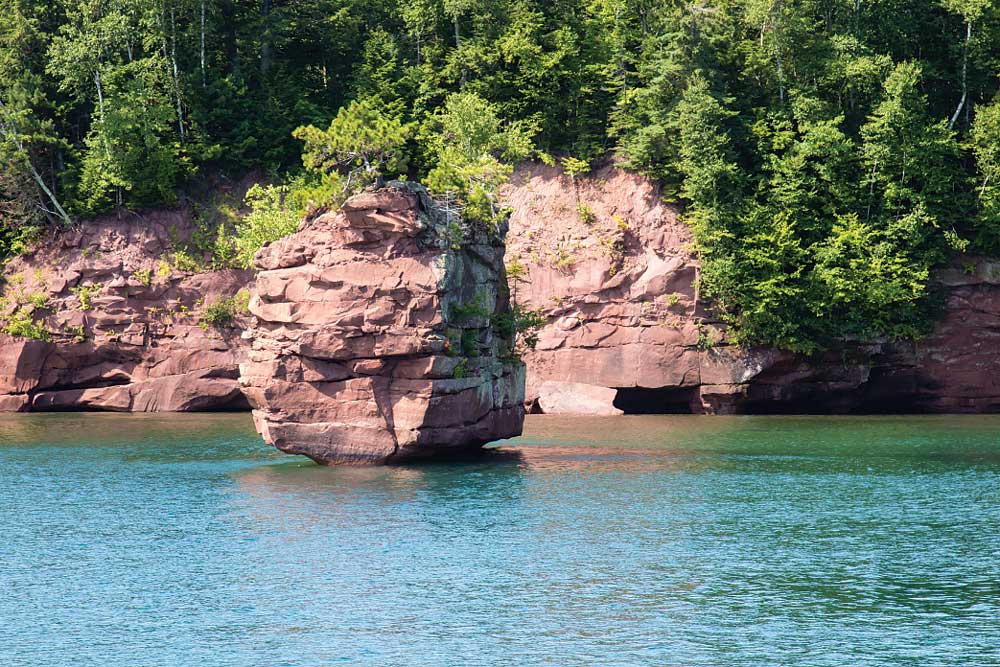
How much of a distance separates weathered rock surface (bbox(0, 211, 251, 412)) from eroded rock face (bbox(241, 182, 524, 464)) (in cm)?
2709

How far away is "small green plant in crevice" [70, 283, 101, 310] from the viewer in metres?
69.1

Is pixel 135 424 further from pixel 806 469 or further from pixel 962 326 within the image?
pixel 962 326

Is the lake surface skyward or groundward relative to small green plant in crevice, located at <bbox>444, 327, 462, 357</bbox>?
groundward

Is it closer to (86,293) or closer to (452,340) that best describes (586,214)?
(86,293)

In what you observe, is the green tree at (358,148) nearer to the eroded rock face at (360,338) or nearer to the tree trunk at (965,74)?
the eroded rock face at (360,338)

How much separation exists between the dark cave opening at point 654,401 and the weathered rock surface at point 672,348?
0.26ft

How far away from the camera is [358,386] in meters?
39.9

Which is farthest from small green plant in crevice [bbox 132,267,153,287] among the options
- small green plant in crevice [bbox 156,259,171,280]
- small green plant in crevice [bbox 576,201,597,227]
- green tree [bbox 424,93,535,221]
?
small green plant in crevice [bbox 576,201,597,227]

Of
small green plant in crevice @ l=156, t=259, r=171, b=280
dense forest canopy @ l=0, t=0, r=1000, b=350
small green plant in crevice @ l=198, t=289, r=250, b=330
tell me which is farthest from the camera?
small green plant in crevice @ l=156, t=259, r=171, b=280

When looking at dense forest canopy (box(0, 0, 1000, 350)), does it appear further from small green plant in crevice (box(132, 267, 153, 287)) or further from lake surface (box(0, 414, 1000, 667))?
lake surface (box(0, 414, 1000, 667))

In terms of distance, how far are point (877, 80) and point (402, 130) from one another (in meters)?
33.9

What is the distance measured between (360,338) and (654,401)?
31633mm

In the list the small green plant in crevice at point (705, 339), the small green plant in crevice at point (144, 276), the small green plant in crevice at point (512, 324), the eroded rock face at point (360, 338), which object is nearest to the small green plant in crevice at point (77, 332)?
the small green plant in crevice at point (144, 276)

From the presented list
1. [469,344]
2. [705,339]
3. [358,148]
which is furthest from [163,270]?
[469,344]
